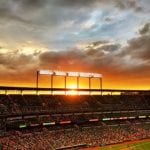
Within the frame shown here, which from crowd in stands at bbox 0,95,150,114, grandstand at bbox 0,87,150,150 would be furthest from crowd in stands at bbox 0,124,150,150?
crowd in stands at bbox 0,95,150,114

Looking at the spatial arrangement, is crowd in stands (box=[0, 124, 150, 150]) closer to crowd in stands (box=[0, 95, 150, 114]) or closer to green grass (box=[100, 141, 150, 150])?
green grass (box=[100, 141, 150, 150])

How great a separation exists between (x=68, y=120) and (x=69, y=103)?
288 inches

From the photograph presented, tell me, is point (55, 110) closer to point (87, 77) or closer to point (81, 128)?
point (81, 128)

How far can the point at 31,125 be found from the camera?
262ft

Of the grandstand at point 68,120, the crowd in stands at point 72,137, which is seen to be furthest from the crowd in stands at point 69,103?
the crowd in stands at point 72,137

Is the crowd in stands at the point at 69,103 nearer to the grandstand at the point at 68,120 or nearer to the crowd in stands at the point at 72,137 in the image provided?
the grandstand at the point at 68,120

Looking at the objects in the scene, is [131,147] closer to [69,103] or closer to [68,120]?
[68,120]

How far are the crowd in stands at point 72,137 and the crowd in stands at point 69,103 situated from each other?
6114mm

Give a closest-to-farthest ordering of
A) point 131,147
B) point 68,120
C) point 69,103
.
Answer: point 131,147
point 68,120
point 69,103

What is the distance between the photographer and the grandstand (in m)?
75.5

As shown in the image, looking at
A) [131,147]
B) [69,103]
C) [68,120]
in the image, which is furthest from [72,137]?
[69,103]

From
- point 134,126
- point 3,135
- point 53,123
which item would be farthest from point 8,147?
point 134,126

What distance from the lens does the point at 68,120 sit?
87.6 metres

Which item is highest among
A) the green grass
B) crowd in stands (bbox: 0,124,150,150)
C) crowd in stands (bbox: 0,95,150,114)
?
crowd in stands (bbox: 0,95,150,114)
